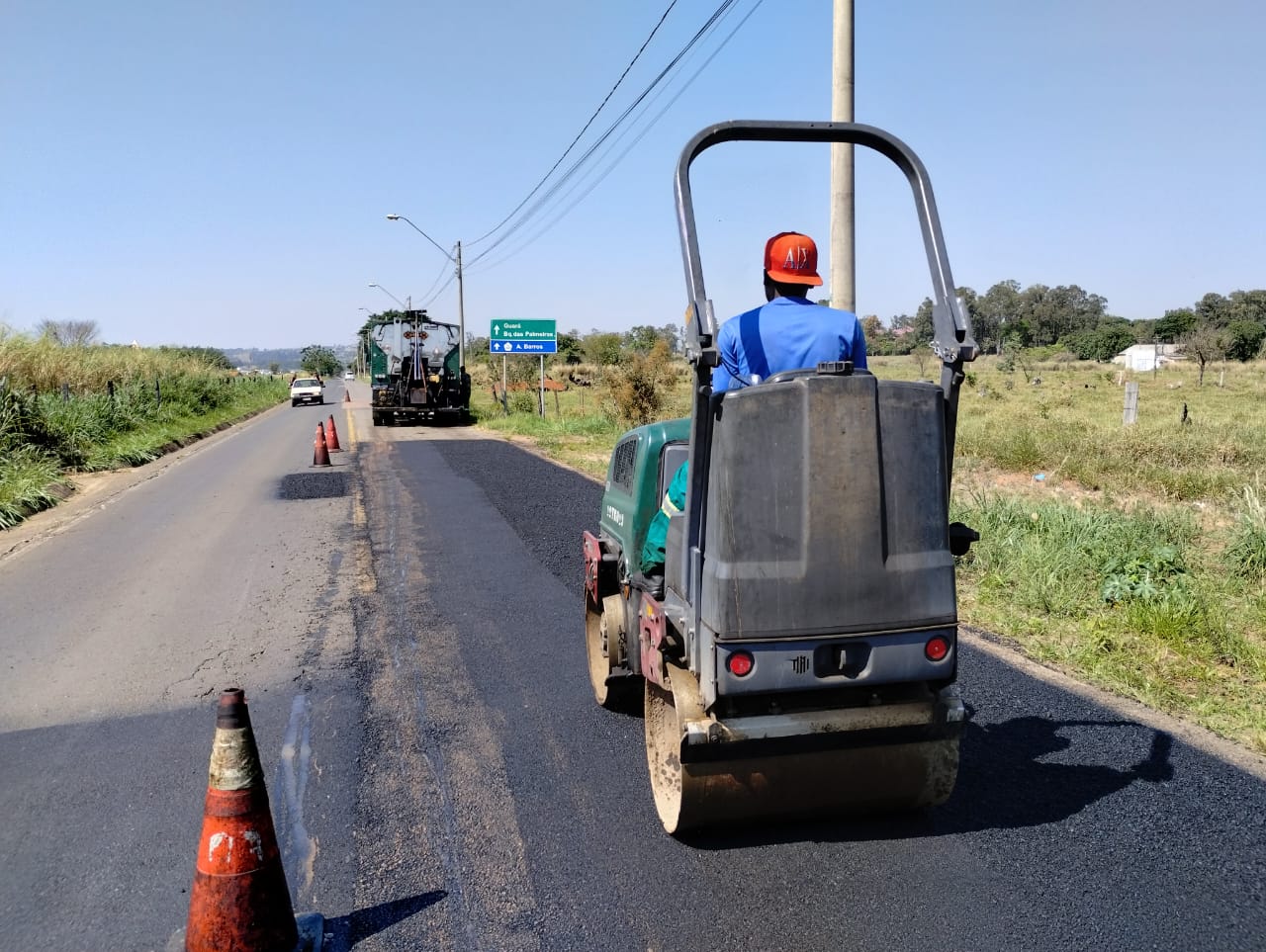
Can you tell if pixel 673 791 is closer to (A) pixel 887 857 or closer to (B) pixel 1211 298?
(A) pixel 887 857

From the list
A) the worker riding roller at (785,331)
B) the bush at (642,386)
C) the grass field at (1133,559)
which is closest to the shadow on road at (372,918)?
the worker riding roller at (785,331)

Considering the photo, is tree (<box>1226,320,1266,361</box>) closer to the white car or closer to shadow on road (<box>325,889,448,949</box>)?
the white car

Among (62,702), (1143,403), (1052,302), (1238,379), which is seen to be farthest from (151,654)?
(1052,302)

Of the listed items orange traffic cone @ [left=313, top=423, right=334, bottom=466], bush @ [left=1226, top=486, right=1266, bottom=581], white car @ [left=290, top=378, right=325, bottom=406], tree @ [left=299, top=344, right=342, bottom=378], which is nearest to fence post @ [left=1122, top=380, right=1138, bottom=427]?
bush @ [left=1226, top=486, right=1266, bottom=581]

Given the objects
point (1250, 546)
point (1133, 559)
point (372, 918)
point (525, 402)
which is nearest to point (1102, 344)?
Result: point (525, 402)

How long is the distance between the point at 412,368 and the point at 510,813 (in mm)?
26688

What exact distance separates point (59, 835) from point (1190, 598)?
665 centimetres

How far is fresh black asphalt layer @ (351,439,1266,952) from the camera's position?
314cm

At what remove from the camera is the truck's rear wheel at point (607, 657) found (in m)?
4.84

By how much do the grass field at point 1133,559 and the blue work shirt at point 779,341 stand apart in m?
2.83

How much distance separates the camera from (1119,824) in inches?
149

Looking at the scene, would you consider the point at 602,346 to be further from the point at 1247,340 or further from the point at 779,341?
the point at 779,341

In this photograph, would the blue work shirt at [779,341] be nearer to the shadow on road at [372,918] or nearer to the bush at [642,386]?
the shadow on road at [372,918]

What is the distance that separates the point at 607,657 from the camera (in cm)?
497
